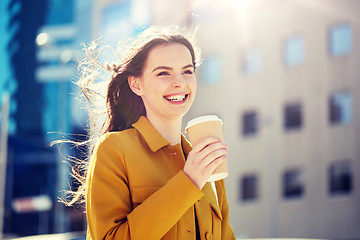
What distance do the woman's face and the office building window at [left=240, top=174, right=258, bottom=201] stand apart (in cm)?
2214

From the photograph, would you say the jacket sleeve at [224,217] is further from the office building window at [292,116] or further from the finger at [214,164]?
the office building window at [292,116]

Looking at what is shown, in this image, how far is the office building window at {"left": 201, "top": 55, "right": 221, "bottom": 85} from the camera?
25964 mm

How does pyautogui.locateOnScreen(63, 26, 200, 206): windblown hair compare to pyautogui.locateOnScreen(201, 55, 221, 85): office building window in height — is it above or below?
below

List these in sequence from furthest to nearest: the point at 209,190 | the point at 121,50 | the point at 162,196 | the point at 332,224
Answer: the point at 332,224
the point at 121,50
the point at 209,190
the point at 162,196

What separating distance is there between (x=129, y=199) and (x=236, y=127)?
23077 millimetres

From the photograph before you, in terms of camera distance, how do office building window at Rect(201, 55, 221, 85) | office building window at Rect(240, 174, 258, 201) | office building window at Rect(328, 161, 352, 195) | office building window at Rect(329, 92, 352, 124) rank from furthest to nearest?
office building window at Rect(201, 55, 221, 85) < office building window at Rect(240, 174, 258, 201) < office building window at Rect(329, 92, 352, 124) < office building window at Rect(328, 161, 352, 195)

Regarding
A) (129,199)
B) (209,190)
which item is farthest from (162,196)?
(209,190)

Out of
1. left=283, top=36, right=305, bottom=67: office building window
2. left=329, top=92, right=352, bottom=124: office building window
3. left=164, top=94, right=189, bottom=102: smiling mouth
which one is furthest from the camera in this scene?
left=283, top=36, right=305, bottom=67: office building window

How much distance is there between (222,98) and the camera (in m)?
25.8

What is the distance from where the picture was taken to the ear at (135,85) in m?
2.52

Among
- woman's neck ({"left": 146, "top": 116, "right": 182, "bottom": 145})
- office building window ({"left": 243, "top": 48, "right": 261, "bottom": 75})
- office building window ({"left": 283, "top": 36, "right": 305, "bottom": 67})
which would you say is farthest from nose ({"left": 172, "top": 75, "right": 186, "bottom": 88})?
office building window ({"left": 243, "top": 48, "right": 261, "bottom": 75})

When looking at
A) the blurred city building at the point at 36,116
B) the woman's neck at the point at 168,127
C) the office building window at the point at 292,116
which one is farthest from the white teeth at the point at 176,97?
the blurred city building at the point at 36,116

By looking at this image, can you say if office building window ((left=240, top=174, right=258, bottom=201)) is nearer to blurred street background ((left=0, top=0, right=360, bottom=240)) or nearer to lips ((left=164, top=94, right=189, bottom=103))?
blurred street background ((left=0, top=0, right=360, bottom=240))

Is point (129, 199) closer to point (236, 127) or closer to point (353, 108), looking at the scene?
point (353, 108)
